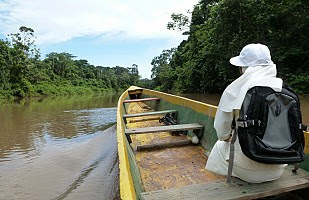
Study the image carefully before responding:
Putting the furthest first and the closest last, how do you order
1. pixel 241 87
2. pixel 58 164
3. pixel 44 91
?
pixel 44 91 < pixel 58 164 < pixel 241 87

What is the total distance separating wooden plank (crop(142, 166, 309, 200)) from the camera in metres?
1.61

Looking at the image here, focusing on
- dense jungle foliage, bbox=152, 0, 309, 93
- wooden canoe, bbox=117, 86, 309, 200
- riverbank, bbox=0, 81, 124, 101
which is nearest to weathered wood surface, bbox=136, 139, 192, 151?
wooden canoe, bbox=117, 86, 309, 200

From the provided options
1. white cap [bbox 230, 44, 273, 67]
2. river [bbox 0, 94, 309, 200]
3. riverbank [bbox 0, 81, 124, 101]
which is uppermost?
white cap [bbox 230, 44, 273, 67]

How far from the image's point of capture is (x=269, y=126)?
59.8 inches

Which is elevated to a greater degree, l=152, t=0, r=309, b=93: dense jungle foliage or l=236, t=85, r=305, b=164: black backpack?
l=152, t=0, r=309, b=93: dense jungle foliage

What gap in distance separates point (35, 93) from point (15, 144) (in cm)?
3097

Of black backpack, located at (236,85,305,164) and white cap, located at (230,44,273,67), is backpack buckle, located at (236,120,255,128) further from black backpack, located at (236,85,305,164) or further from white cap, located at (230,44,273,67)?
white cap, located at (230,44,273,67)

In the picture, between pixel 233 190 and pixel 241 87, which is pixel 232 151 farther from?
pixel 241 87

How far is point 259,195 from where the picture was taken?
5.28ft

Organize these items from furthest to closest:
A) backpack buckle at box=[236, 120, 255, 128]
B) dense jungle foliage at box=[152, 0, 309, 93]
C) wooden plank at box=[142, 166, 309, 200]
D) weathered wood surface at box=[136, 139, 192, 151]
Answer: dense jungle foliage at box=[152, 0, 309, 93], weathered wood surface at box=[136, 139, 192, 151], wooden plank at box=[142, 166, 309, 200], backpack buckle at box=[236, 120, 255, 128]

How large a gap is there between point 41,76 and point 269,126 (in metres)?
42.7

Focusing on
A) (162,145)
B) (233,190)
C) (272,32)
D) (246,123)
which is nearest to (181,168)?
(162,145)

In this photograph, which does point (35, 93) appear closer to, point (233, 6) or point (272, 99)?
point (233, 6)

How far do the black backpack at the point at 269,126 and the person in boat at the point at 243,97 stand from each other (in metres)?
0.06
